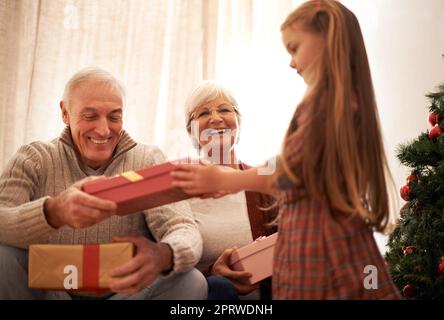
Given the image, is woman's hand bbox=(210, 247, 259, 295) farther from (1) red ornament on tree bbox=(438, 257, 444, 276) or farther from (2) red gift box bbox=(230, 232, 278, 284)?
(1) red ornament on tree bbox=(438, 257, 444, 276)

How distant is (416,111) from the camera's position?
102 inches

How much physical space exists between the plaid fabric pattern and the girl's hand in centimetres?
15

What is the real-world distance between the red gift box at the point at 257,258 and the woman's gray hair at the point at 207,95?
0.58 meters

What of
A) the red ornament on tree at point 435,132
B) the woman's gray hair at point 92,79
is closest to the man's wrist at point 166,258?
the woman's gray hair at point 92,79

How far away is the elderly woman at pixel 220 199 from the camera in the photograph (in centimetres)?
175

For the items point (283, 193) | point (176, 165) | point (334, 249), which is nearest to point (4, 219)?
point (176, 165)

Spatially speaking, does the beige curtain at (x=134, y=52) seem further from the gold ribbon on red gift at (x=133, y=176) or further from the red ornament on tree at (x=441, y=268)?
the gold ribbon on red gift at (x=133, y=176)

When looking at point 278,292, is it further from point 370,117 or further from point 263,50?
point 263,50

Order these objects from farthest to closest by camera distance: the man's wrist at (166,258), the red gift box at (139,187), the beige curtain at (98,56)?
the beige curtain at (98,56) < the man's wrist at (166,258) < the red gift box at (139,187)

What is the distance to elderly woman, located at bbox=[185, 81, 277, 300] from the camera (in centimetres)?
175

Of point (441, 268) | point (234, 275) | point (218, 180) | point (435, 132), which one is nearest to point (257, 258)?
point (234, 275)

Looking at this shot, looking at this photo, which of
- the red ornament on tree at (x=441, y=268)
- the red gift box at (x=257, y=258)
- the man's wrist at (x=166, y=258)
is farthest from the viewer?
the red ornament on tree at (x=441, y=268)

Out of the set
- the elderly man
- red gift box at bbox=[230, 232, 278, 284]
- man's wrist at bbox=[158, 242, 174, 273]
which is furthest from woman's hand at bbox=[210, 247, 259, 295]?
man's wrist at bbox=[158, 242, 174, 273]

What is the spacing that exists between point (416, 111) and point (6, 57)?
1.98m
